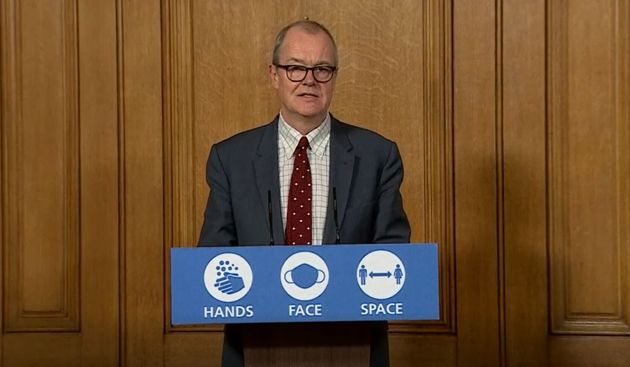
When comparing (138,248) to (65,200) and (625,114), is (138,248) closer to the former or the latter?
(65,200)

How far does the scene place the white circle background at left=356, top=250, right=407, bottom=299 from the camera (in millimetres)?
1879

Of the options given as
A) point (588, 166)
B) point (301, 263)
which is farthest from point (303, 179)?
point (588, 166)

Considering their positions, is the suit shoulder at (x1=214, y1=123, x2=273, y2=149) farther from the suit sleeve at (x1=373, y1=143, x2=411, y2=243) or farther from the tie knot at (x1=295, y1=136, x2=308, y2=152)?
the suit sleeve at (x1=373, y1=143, x2=411, y2=243)

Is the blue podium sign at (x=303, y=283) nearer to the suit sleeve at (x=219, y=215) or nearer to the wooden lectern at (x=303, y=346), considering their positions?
the wooden lectern at (x=303, y=346)

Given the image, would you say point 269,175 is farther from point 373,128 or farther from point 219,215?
point 373,128

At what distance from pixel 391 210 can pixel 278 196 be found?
27 cm

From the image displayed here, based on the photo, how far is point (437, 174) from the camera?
3576 mm

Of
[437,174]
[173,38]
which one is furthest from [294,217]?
[173,38]

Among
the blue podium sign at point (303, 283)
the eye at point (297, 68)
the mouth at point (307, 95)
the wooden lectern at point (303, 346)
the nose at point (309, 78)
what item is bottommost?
the wooden lectern at point (303, 346)

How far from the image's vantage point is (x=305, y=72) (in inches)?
85.6

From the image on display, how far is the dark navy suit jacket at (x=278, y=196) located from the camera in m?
2.15

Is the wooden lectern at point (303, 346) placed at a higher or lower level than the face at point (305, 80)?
lower

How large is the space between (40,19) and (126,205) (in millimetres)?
813

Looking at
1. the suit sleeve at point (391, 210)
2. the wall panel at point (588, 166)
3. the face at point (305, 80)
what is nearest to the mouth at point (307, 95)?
the face at point (305, 80)
